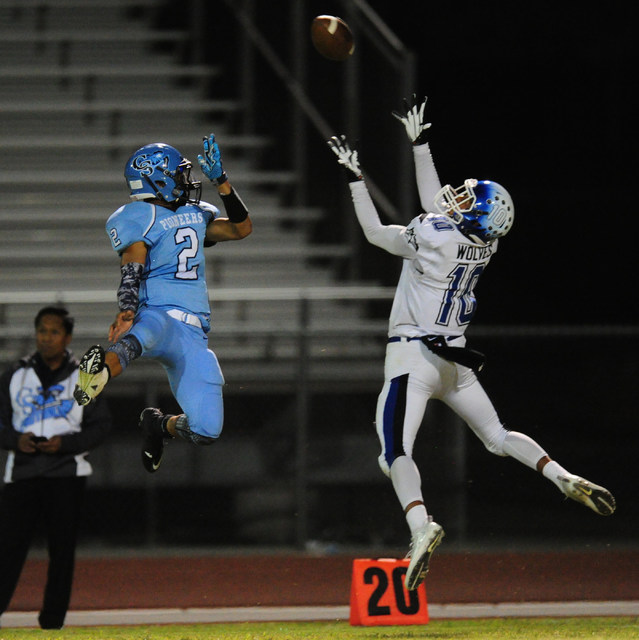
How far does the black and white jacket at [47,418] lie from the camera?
789 centimetres

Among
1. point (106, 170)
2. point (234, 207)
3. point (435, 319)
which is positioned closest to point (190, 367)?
point (234, 207)

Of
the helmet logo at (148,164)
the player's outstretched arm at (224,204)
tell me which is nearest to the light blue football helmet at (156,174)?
the helmet logo at (148,164)

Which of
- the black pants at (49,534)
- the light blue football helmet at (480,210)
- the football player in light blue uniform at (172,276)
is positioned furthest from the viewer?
the black pants at (49,534)

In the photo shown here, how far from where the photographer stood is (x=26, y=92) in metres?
13.3

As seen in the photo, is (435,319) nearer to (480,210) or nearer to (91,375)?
(480,210)

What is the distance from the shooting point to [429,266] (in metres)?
7.05

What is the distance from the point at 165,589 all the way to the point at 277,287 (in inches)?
126

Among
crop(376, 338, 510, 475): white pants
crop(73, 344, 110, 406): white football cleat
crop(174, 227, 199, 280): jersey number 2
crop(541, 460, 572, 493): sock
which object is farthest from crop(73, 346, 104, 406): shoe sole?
crop(541, 460, 572, 493): sock

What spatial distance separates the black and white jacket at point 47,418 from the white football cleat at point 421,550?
2.17 metres

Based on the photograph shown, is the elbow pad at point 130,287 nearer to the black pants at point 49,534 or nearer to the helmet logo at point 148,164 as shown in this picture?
the helmet logo at point 148,164

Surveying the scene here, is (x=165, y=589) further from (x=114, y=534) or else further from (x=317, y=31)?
(x=317, y=31)

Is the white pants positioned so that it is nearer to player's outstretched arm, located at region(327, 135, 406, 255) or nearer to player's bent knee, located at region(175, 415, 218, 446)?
player's outstretched arm, located at region(327, 135, 406, 255)

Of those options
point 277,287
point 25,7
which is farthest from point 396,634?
point 25,7

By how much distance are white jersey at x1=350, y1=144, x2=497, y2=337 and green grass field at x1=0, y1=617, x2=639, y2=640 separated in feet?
5.21
